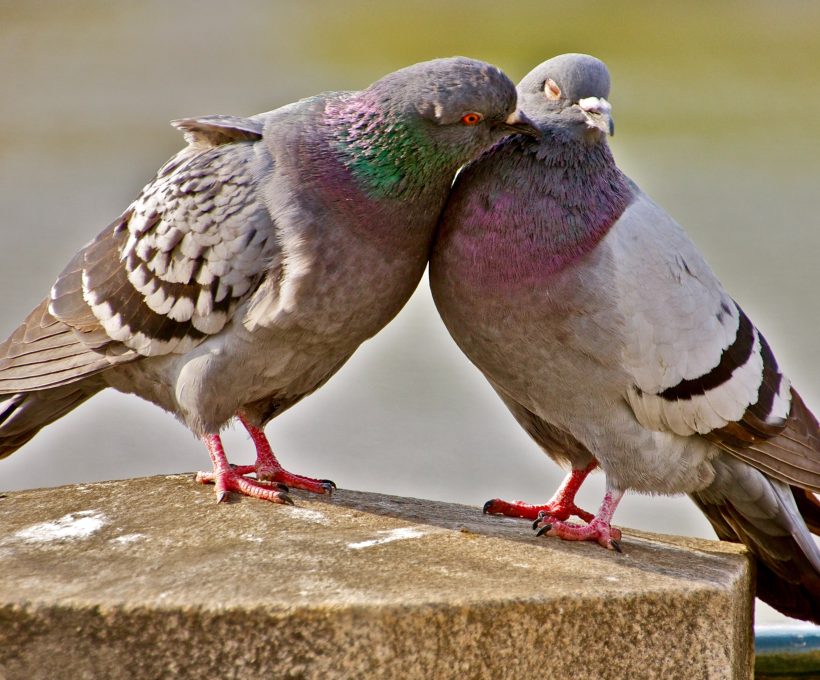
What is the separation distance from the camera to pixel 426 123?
383 centimetres

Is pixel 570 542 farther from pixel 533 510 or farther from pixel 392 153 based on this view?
pixel 392 153

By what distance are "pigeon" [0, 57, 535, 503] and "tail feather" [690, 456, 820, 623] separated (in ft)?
4.54

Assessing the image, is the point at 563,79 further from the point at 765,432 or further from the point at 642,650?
the point at 642,650

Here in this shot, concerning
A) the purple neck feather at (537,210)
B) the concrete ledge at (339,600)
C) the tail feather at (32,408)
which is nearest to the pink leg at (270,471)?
the concrete ledge at (339,600)

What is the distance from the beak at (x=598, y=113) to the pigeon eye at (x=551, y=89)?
9 cm

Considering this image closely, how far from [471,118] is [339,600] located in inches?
65.0

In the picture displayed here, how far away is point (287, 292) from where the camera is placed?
3.89 metres

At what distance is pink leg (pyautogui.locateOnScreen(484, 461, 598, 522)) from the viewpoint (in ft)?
14.3

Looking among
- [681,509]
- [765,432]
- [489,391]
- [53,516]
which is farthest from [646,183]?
[53,516]

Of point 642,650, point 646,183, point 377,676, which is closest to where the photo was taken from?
point 377,676

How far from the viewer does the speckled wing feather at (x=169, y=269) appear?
3.96 m

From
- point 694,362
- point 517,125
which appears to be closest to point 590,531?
point 694,362

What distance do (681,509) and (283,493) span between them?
158 inches

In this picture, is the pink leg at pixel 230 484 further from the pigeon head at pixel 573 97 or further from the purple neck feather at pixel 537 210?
the pigeon head at pixel 573 97
